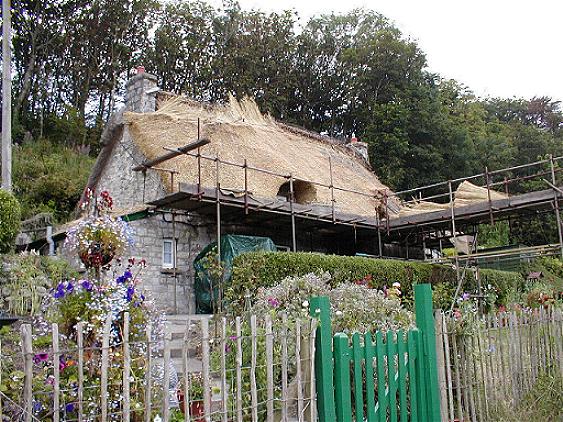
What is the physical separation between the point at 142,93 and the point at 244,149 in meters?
3.40

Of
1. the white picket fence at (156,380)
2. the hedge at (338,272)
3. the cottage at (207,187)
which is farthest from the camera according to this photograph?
the cottage at (207,187)

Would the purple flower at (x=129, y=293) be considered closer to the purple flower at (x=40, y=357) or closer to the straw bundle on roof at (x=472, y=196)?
the purple flower at (x=40, y=357)

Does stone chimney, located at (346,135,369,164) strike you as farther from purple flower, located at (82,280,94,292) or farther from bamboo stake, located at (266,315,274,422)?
bamboo stake, located at (266,315,274,422)

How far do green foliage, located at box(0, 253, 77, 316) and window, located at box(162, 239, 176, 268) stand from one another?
319cm

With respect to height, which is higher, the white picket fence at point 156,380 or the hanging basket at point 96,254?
the hanging basket at point 96,254

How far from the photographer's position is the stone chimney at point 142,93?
16594 millimetres

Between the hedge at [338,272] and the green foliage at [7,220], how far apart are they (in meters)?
3.96

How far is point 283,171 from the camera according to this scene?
1625 centimetres

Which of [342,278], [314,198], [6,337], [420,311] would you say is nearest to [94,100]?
[314,198]

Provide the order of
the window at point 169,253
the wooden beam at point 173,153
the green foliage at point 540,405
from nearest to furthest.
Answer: the green foliage at point 540,405 → the wooden beam at point 173,153 → the window at point 169,253

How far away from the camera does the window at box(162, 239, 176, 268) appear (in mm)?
13383

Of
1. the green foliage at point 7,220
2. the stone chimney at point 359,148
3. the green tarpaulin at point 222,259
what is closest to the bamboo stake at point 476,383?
the green tarpaulin at point 222,259

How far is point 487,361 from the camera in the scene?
525 cm

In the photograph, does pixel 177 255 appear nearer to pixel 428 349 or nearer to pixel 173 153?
pixel 173 153
